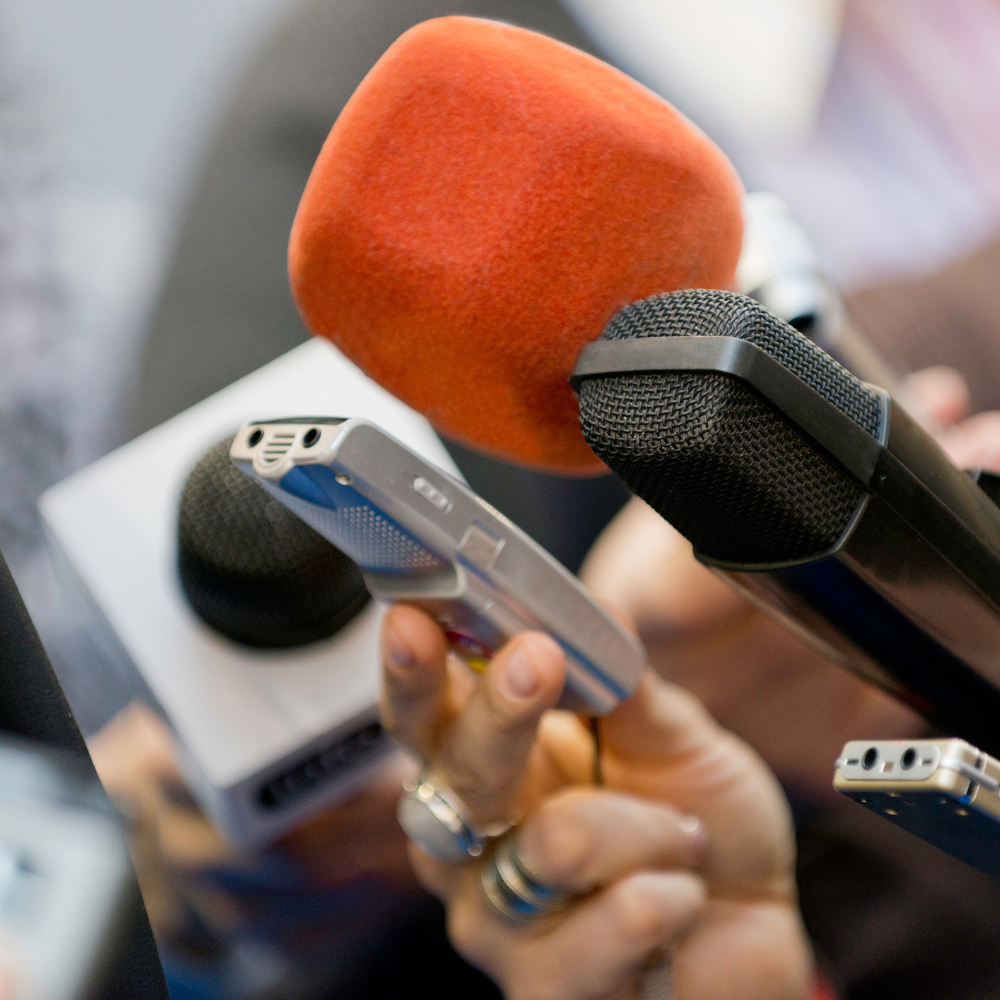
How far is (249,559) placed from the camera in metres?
0.45

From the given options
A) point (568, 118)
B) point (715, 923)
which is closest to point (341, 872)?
point (715, 923)

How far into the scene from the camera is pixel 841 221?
89 centimetres

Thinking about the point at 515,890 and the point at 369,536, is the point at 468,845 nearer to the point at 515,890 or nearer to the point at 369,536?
the point at 515,890

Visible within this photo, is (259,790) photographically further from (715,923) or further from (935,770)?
(935,770)

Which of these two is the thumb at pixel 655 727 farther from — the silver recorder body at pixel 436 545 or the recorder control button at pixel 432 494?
the recorder control button at pixel 432 494

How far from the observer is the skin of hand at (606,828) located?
40cm

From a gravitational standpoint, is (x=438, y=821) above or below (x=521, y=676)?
below

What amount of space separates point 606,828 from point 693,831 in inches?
2.6

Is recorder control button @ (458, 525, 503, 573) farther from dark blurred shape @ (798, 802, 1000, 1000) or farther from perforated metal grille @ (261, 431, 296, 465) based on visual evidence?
dark blurred shape @ (798, 802, 1000, 1000)

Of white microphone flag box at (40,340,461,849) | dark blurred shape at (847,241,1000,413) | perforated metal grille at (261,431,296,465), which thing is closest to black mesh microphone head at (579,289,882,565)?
perforated metal grille at (261,431,296,465)

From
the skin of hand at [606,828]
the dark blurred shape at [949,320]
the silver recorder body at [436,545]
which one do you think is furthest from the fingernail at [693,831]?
the dark blurred shape at [949,320]

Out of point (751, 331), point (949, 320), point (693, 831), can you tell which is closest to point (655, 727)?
point (693, 831)

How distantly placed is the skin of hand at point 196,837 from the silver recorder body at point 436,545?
0.62ft

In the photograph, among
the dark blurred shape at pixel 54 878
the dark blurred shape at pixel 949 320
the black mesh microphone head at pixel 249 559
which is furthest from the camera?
the dark blurred shape at pixel 949 320
